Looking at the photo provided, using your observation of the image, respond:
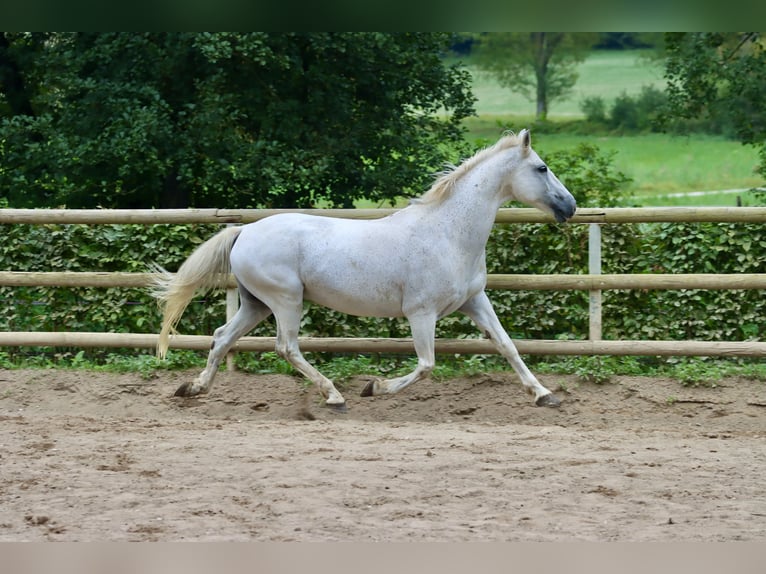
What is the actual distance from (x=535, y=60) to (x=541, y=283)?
28684mm

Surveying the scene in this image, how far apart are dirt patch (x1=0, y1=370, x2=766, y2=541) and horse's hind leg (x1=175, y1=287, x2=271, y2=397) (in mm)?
185

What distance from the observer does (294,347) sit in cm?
721

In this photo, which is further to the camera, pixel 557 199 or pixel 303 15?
pixel 557 199

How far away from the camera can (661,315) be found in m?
7.96

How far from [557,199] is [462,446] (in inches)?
85.2

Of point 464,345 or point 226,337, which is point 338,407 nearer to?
point 226,337

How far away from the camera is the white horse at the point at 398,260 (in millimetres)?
7043

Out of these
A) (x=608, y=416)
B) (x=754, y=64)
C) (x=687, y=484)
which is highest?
(x=754, y=64)

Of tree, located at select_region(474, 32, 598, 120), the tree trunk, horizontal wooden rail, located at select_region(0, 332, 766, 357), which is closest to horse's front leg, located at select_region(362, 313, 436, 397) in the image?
horizontal wooden rail, located at select_region(0, 332, 766, 357)

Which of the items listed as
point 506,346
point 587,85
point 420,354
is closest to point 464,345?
point 506,346

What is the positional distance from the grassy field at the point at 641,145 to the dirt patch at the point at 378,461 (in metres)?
14.1

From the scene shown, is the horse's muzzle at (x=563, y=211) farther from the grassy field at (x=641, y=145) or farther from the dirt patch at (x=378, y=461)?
the grassy field at (x=641, y=145)

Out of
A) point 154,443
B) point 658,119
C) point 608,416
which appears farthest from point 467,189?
point 658,119

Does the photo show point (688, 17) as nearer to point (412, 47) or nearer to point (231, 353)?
point (231, 353)
